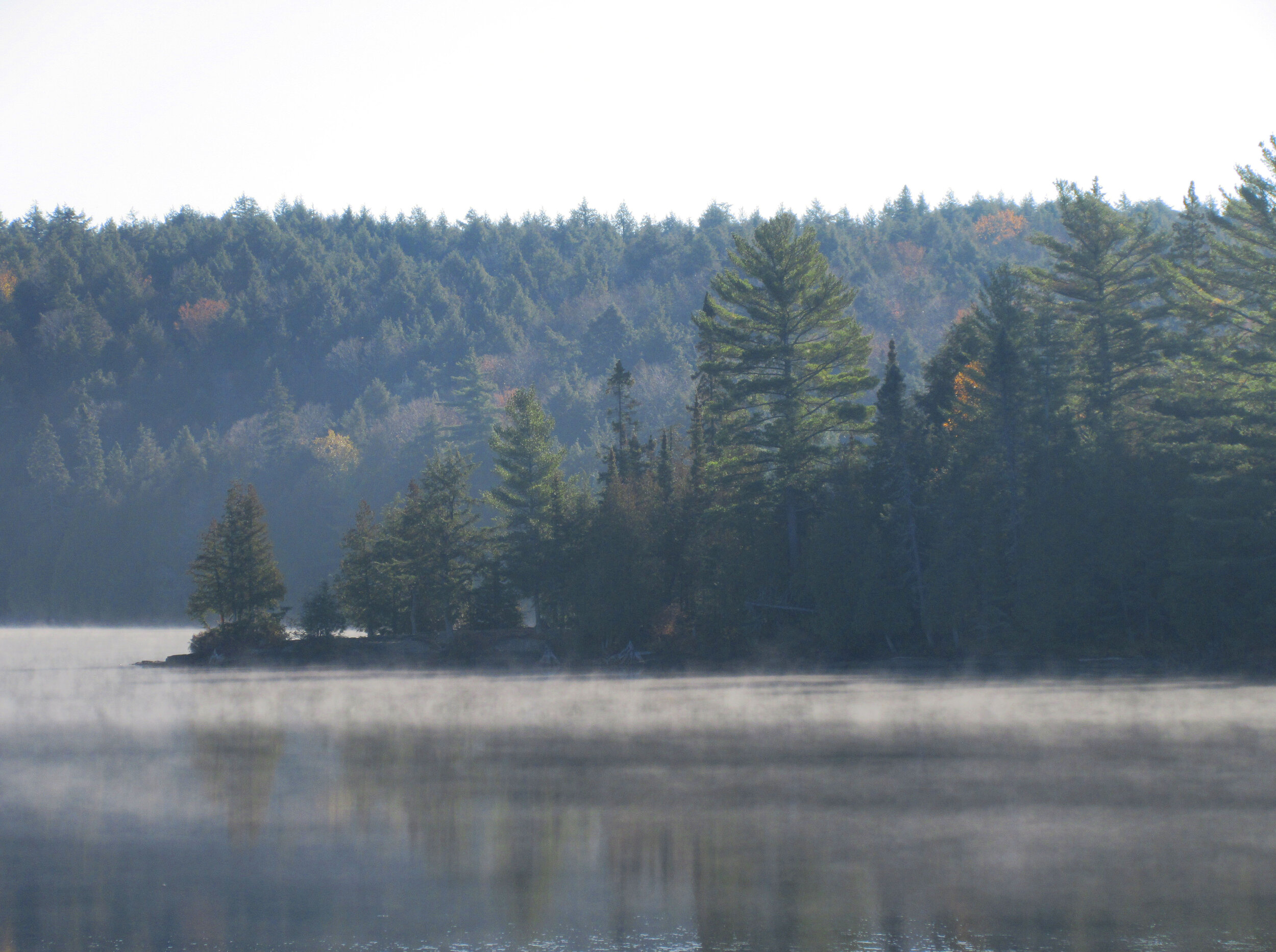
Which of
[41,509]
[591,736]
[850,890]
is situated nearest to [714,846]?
[850,890]

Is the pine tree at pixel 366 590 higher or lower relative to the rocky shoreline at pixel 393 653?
higher

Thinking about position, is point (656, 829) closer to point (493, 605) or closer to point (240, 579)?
point (493, 605)

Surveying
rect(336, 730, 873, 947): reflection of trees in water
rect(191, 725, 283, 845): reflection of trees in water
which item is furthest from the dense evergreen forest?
rect(336, 730, 873, 947): reflection of trees in water

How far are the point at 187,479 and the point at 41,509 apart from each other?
20444 mm

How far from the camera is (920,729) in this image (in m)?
27.8

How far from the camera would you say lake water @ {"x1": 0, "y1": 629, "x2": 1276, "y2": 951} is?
12750mm

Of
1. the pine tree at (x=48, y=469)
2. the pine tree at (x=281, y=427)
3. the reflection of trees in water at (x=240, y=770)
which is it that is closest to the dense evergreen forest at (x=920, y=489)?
the reflection of trees in water at (x=240, y=770)

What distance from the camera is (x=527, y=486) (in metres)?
76.6

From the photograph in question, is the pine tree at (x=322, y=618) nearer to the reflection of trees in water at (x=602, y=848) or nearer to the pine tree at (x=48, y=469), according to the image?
the reflection of trees in water at (x=602, y=848)

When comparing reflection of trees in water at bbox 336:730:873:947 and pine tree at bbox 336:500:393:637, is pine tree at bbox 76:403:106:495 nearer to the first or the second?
pine tree at bbox 336:500:393:637

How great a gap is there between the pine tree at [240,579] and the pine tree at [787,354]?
2569cm

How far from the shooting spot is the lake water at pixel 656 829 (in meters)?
12.8

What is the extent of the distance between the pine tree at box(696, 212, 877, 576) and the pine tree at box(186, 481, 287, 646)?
25694 mm

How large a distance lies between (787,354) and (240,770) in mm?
44853
